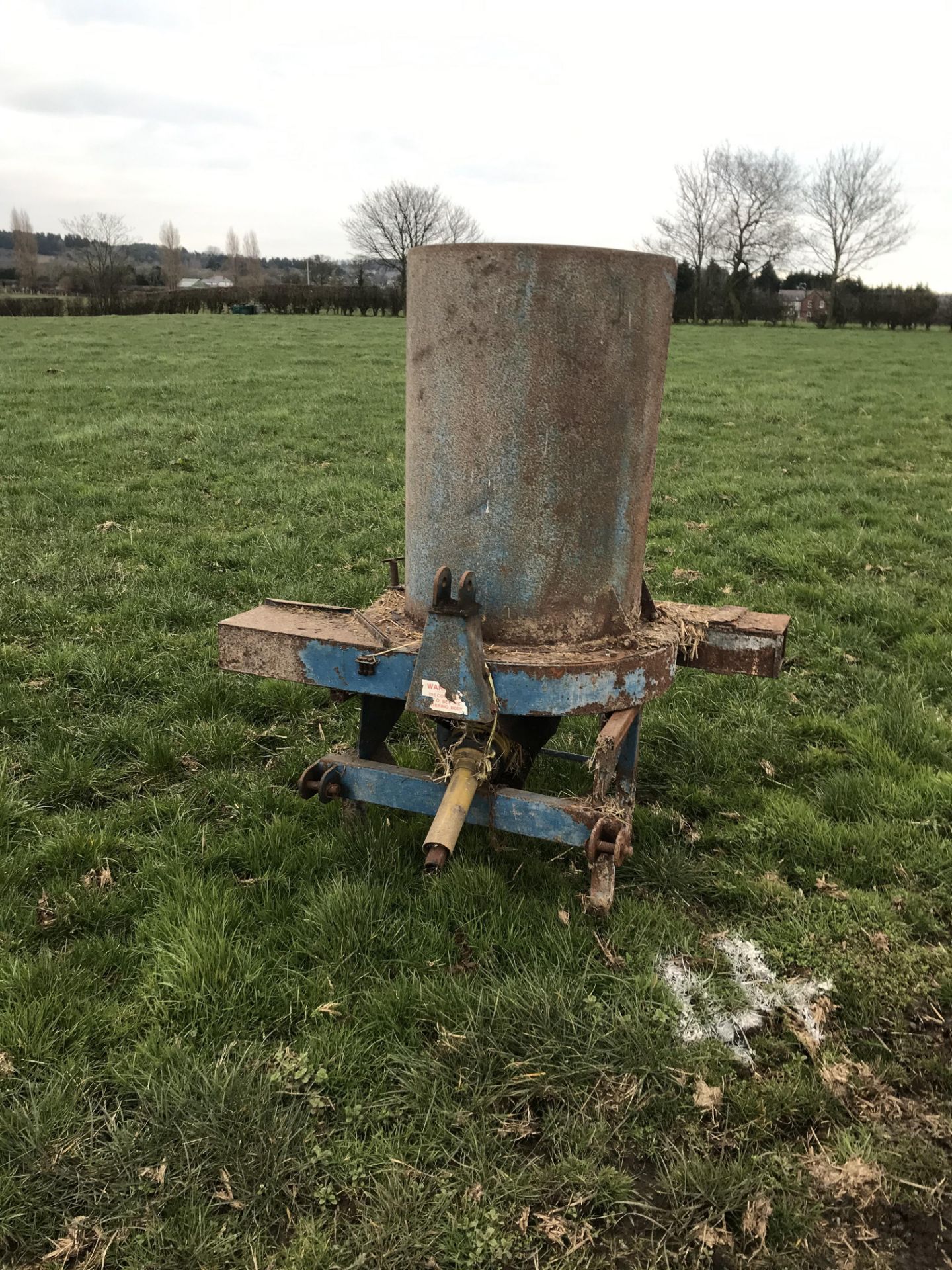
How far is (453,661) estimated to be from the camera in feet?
7.63

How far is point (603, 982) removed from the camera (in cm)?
247

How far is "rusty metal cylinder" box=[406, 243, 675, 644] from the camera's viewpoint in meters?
2.26

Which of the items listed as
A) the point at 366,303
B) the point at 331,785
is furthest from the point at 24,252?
the point at 331,785

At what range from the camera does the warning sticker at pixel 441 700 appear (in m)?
2.34

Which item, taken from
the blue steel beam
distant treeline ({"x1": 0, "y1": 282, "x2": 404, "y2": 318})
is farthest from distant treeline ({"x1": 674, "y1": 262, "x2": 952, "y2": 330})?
the blue steel beam

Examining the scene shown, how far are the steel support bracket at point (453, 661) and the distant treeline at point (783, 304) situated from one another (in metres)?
44.9

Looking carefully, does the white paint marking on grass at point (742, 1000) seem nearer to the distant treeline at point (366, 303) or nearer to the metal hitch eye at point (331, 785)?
the metal hitch eye at point (331, 785)

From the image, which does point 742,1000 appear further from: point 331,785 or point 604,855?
point 331,785

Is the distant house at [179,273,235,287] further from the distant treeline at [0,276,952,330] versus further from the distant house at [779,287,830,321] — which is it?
the distant house at [779,287,830,321]

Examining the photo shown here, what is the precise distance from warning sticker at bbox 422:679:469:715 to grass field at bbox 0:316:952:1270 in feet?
2.29

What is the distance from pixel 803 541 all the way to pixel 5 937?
583cm

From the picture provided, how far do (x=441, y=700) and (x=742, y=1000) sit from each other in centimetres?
117

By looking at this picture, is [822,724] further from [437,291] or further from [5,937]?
[5,937]

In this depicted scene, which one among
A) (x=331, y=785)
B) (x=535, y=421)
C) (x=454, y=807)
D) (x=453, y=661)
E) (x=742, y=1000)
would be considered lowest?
(x=742, y=1000)
